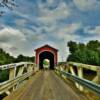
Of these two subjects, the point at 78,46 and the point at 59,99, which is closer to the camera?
the point at 59,99

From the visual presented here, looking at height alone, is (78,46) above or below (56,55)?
above

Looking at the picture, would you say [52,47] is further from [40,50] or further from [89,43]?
[89,43]

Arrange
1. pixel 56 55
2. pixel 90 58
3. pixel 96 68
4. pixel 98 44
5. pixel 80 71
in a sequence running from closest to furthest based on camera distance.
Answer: pixel 96 68 < pixel 80 71 < pixel 56 55 < pixel 90 58 < pixel 98 44

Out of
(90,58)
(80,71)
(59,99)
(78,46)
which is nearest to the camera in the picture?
(59,99)

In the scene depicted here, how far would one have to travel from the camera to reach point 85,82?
7.23 metres

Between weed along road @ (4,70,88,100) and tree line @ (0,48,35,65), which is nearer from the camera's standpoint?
weed along road @ (4,70,88,100)

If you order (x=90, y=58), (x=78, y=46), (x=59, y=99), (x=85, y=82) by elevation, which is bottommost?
(x=59, y=99)

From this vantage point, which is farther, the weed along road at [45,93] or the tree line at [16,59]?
the tree line at [16,59]

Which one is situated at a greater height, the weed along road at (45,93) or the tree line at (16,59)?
the tree line at (16,59)

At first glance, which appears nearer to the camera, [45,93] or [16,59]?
[45,93]

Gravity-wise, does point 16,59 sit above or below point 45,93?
above

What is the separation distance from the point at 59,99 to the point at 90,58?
4662 cm

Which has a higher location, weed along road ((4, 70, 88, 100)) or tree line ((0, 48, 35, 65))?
tree line ((0, 48, 35, 65))

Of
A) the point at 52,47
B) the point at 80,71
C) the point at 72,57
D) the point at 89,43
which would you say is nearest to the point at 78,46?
the point at 89,43
